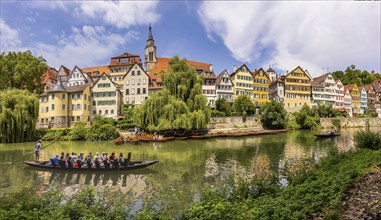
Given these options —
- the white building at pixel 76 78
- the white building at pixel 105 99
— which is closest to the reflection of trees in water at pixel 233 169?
the white building at pixel 105 99

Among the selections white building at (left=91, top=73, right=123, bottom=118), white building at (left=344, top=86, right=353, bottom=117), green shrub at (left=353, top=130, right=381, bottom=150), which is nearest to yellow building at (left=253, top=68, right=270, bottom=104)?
white building at (left=344, top=86, right=353, bottom=117)

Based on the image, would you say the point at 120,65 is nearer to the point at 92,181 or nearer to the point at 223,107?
the point at 223,107

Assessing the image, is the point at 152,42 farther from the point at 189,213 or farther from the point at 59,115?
the point at 189,213

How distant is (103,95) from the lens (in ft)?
176

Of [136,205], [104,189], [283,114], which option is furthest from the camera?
[283,114]

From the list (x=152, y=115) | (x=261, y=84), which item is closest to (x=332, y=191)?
(x=152, y=115)

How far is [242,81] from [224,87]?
629cm

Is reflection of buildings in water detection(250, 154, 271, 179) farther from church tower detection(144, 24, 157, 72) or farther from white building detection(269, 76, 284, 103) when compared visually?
church tower detection(144, 24, 157, 72)

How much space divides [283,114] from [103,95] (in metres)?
37.1

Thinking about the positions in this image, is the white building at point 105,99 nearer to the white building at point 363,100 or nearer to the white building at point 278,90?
the white building at point 278,90

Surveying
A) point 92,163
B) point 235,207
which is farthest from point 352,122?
point 235,207

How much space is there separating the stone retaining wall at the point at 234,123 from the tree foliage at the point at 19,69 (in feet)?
114

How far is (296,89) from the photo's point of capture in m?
71.6

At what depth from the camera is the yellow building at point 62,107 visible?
4812 cm
